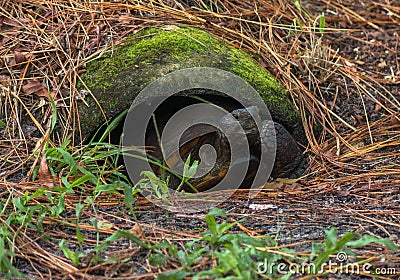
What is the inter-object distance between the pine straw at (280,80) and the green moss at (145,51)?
8 cm

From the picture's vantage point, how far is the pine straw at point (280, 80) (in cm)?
237

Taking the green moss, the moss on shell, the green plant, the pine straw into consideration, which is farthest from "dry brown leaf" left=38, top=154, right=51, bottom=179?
the green plant

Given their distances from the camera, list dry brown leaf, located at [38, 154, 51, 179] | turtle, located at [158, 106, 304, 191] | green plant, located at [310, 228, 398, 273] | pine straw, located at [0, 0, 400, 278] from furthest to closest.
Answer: turtle, located at [158, 106, 304, 191], dry brown leaf, located at [38, 154, 51, 179], pine straw, located at [0, 0, 400, 278], green plant, located at [310, 228, 398, 273]

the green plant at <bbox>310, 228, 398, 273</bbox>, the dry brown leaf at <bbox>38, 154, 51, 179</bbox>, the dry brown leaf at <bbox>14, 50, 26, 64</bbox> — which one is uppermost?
the dry brown leaf at <bbox>14, 50, 26, 64</bbox>

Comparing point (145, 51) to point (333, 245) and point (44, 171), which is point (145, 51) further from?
point (333, 245)

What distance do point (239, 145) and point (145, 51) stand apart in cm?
69

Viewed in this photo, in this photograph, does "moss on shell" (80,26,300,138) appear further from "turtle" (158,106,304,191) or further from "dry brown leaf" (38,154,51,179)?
"dry brown leaf" (38,154,51,179)

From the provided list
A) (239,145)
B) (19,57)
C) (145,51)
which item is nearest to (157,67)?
→ (145,51)

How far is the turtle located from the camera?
2.92 metres

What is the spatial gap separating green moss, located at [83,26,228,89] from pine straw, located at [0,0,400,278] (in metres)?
0.08

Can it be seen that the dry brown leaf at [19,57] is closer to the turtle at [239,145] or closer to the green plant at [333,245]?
the turtle at [239,145]

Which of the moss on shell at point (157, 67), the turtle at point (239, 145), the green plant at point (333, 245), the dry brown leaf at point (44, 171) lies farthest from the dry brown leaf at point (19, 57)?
the green plant at point (333, 245)

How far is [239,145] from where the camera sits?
2.94m

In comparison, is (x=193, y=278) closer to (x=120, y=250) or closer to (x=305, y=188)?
(x=120, y=250)
